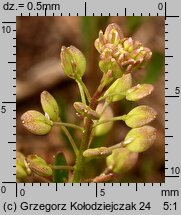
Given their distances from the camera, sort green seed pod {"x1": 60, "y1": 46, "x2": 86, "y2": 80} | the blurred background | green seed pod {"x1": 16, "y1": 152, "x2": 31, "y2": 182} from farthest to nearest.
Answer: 1. the blurred background
2. green seed pod {"x1": 16, "y1": 152, "x2": 31, "y2": 182}
3. green seed pod {"x1": 60, "y1": 46, "x2": 86, "y2": 80}

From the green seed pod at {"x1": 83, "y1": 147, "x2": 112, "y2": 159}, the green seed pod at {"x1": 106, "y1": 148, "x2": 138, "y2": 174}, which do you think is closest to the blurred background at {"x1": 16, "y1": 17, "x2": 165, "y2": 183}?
the green seed pod at {"x1": 106, "y1": 148, "x2": 138, "y2": 174}

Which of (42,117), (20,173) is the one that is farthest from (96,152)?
(20,173)

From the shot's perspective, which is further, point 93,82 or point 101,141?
point 93,82

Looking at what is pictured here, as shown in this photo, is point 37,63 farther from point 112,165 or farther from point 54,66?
point 112,165

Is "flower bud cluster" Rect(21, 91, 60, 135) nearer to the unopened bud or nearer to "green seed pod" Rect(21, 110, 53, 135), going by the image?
"green seed pod" Rect(21, 110, 53, 135)

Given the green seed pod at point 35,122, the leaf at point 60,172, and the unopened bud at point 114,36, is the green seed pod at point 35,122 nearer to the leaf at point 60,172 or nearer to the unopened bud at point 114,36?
the leaf at point 60,172

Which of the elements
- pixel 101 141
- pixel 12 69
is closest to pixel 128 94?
pixel 12 69
